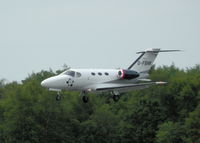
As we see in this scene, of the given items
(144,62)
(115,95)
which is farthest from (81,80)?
(144,62)

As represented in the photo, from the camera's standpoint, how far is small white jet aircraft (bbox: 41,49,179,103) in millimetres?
84500

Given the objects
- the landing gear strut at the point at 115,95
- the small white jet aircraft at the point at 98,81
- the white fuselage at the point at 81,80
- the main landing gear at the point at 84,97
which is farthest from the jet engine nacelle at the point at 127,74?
the main landing gear at the point at 84,97

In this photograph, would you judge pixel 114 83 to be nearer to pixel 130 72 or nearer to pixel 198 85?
pixel 130 72

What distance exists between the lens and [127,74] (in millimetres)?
87688

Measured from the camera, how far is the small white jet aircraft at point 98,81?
84.5m

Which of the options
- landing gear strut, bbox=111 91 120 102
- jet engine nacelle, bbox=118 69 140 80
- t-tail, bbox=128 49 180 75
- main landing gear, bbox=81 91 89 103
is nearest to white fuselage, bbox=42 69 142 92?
jet engine nacelle, bbox=118 69 140 80

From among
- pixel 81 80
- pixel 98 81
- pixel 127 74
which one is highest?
pixel 127 74

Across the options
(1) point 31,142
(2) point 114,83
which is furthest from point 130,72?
(1) point 31,142

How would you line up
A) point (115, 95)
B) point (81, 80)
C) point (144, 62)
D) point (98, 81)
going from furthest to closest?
point (144, 62) < point (115, 95) < point (98, 81) < point (81, 80)

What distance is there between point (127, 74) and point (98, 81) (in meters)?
3.02

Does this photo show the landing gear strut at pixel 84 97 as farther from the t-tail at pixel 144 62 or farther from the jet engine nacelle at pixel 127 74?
the t-tail at pixel 144 62

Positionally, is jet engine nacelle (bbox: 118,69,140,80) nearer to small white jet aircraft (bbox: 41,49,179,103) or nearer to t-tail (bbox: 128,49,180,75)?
small white jet aircraft (bbox: 41,49,179,103)

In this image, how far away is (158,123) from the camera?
427 feet

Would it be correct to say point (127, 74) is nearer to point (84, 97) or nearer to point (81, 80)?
point (84, 97)
